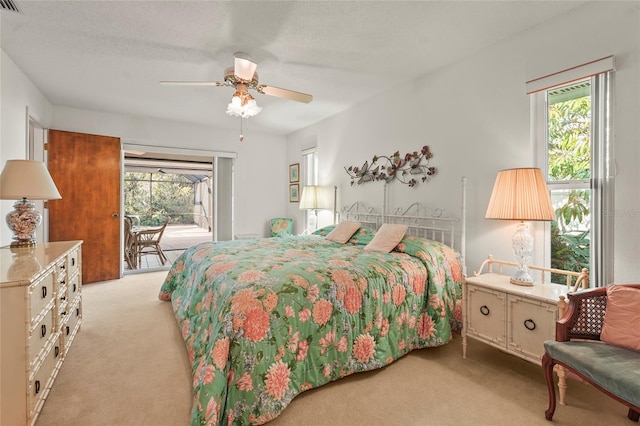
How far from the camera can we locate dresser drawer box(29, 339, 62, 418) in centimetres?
158

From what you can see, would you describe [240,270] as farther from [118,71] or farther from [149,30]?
[118,71]

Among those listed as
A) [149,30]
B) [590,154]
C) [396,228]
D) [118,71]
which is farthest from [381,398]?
[118,71]

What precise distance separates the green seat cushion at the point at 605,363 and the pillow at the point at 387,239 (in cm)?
139

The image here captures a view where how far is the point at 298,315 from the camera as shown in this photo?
183 centimetres

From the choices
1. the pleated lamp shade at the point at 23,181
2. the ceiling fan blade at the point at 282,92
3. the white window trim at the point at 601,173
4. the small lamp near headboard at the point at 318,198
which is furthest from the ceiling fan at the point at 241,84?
the white window trim at the point at 601,173

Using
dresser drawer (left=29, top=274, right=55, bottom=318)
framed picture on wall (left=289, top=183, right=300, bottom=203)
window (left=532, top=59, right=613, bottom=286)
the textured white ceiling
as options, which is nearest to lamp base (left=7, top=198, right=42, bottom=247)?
dresser drawer (left=29, top=274, right=55, bottom=318)

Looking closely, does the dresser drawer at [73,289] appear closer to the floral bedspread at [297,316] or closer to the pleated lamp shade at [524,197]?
the floral bedspread at [297,316]

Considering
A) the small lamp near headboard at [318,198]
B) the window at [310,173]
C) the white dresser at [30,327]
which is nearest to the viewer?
the white dresser at [30,327]

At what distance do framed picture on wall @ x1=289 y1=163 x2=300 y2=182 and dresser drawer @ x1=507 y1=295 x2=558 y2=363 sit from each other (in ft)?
14.1

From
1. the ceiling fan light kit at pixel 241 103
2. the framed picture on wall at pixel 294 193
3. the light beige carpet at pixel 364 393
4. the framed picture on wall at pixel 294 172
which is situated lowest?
the light beige carpet at pixel 364 393

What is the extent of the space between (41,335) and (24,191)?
1.15 m

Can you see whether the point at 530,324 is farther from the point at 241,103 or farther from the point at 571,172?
the point at 241,103

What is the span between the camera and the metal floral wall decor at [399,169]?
3299 millimetres

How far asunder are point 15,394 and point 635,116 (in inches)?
149
